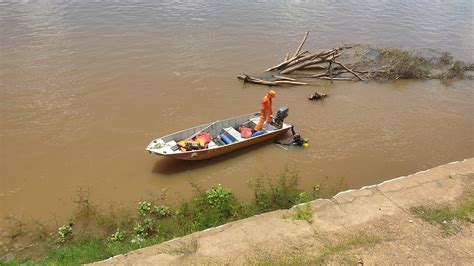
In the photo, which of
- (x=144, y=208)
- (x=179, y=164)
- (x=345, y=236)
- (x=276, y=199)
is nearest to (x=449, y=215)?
(x=345, y=236)

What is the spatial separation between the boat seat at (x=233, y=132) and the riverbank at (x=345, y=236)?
13.3ft

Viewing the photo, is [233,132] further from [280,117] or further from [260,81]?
[260,81]

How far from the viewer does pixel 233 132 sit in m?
11.6

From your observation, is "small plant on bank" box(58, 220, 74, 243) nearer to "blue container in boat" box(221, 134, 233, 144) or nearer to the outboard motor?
"blue container in boat" box(221, 134, 233, 144)

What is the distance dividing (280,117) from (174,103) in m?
A: 4.08

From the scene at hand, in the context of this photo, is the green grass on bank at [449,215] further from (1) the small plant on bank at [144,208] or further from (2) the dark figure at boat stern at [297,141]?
(1) the small plant on bank at [144,208]

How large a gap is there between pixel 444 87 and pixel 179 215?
13743mm

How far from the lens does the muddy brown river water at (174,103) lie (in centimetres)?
1042

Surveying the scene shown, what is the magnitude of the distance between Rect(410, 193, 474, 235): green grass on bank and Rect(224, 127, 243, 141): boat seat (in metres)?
5.30

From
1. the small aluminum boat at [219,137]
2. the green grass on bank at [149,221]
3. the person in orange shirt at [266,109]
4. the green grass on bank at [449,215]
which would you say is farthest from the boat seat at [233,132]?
the green grass on bank at [449,215]

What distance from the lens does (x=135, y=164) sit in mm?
10719

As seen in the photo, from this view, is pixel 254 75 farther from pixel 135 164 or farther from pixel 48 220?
pixel 48 220

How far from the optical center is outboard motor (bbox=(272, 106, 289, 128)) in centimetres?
1205

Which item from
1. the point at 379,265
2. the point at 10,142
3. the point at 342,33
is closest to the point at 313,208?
the point at 379,265
